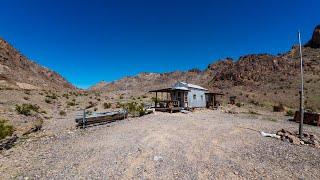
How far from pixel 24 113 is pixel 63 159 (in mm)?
12665

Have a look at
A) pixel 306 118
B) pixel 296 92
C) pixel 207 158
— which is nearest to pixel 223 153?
pixel 207 158

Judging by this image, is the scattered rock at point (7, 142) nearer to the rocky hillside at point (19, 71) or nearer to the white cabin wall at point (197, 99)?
the white cabin wall at point (197, 99)

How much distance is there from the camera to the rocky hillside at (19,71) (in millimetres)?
46344

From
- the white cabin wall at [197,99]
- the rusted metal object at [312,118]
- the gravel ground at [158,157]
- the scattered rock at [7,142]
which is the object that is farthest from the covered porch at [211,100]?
the scattered rock at [7,142]

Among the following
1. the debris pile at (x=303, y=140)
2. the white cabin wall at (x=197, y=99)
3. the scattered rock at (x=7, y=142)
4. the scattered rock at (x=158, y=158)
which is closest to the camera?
the scattered rock at (x=158, y=158)

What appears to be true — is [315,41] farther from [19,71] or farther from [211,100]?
[19,71]

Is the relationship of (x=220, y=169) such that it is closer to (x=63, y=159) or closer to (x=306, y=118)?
(x=63, y=159)

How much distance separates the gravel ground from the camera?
6121 millimetres

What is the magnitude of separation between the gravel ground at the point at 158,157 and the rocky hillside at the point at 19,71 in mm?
41337

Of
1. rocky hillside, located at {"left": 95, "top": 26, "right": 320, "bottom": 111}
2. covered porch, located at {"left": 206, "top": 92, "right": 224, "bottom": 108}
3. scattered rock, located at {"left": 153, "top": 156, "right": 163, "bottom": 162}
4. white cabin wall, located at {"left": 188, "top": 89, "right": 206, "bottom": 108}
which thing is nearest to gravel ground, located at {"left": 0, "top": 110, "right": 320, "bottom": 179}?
scattered rock, located at {"left": 153, "top": 156, "right": 163, "bottom": 162}

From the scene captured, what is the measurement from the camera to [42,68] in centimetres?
6850

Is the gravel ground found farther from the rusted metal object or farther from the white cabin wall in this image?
the white cabin wall

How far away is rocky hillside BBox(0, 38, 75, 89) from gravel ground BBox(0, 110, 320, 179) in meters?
41.3

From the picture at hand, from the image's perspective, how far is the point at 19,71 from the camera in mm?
53844
